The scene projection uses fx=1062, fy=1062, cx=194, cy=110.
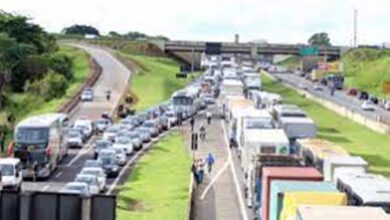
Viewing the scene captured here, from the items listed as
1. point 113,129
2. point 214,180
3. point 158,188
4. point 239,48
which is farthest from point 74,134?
point 239,48

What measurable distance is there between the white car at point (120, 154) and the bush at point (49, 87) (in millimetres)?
36223

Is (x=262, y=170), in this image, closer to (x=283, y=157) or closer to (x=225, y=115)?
(x=283, y=157)

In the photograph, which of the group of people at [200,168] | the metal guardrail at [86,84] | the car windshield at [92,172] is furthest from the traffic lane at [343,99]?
the car windshield at [92,172]

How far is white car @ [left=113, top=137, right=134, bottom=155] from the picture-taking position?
187 feet

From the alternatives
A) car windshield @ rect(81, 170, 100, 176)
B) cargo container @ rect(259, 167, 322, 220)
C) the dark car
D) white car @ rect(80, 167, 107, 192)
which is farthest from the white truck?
the dark car

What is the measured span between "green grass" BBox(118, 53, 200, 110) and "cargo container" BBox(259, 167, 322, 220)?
2167 inches

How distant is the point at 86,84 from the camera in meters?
107

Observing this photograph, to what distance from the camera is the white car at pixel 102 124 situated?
71137mm

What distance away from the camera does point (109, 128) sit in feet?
222

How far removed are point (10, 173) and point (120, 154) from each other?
10.6 meters

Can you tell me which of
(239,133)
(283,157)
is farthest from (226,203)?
(239,133)

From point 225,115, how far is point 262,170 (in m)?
47.1

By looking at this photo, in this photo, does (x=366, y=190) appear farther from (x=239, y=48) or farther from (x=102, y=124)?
(x=239, y=48)

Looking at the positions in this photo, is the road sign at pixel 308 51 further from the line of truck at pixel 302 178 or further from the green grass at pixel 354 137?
the line of truck at pixel 302 178
